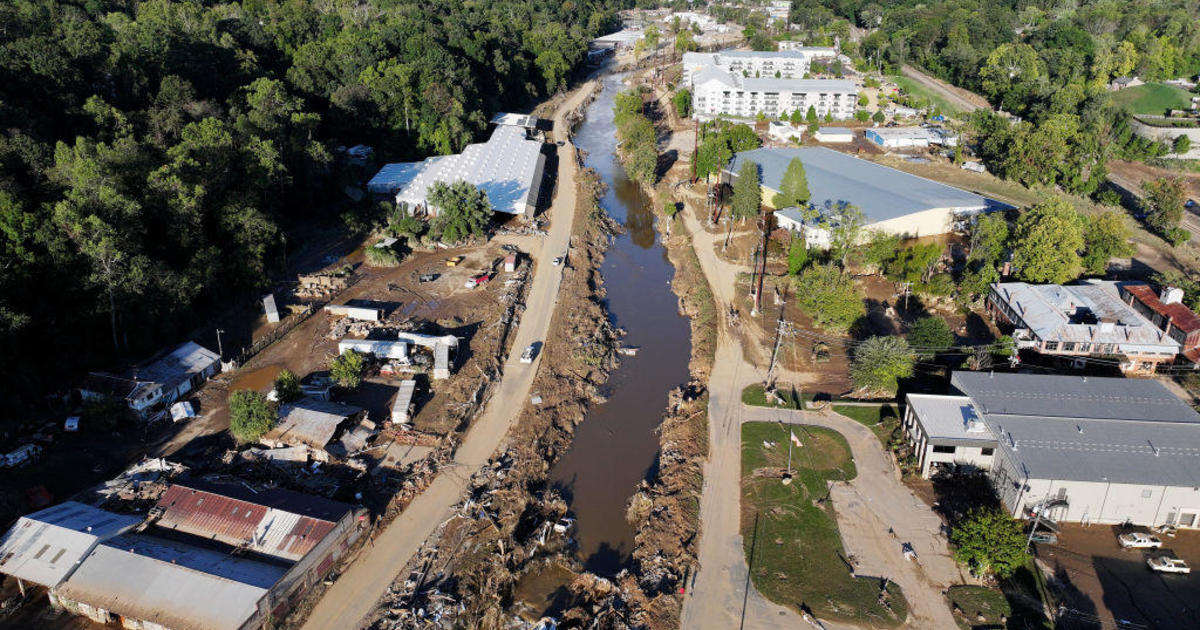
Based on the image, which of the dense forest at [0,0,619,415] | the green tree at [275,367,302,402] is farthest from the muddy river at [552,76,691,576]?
the dense forest at [0,0,619,415]

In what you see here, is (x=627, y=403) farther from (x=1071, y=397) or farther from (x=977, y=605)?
(x=1071, y=397)

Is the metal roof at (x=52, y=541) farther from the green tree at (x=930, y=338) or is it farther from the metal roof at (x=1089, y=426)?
the green tree at (x=930, y=338)

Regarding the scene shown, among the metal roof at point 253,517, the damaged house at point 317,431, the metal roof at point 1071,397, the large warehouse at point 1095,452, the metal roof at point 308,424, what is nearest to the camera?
the metal roof at point 253,517

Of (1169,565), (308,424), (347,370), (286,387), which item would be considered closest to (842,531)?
(1169,565)

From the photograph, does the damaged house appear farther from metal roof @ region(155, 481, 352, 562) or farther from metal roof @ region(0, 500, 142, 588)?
metal roof @ region(0, 500, 142, 588)

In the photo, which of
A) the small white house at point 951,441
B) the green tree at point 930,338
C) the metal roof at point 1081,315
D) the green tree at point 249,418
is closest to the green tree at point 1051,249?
the metal roof at point 1081,315

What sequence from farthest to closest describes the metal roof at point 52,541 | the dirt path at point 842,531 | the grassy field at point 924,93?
the grassy field at point 924,93, the dirt path at point 842,531, the metal roof at point 52,541
